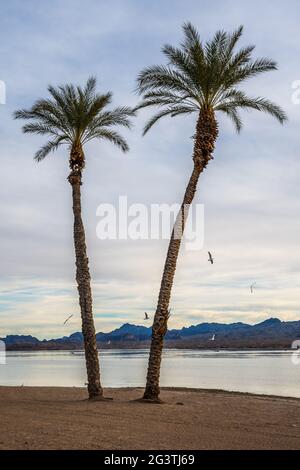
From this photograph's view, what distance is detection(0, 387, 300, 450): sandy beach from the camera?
12312mm

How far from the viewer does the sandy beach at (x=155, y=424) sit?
12.3m

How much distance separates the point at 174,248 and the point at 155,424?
7304mm

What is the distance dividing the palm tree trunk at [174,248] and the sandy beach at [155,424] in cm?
112

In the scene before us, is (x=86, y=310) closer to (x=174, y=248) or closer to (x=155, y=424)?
(x=174, y=248)

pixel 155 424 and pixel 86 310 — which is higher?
pixel 86 310

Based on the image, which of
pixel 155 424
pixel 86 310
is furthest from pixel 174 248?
pixel 155 424

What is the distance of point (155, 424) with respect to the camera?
50.6 ft

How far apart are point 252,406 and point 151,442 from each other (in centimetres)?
875

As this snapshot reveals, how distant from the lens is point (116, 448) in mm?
11688

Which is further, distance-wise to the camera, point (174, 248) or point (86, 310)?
point (86, 310)

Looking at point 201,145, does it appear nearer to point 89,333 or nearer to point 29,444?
point 89,333

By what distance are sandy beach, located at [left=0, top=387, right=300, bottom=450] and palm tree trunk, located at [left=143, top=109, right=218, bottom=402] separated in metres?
1.12

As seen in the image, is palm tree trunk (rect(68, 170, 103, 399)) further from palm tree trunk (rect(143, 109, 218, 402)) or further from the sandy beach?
palm tree trunk (rect(143, 109, 218, 402))

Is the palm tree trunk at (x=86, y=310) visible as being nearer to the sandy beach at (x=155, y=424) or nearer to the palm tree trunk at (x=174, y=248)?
the sandy beach at (x=155, y=424)
